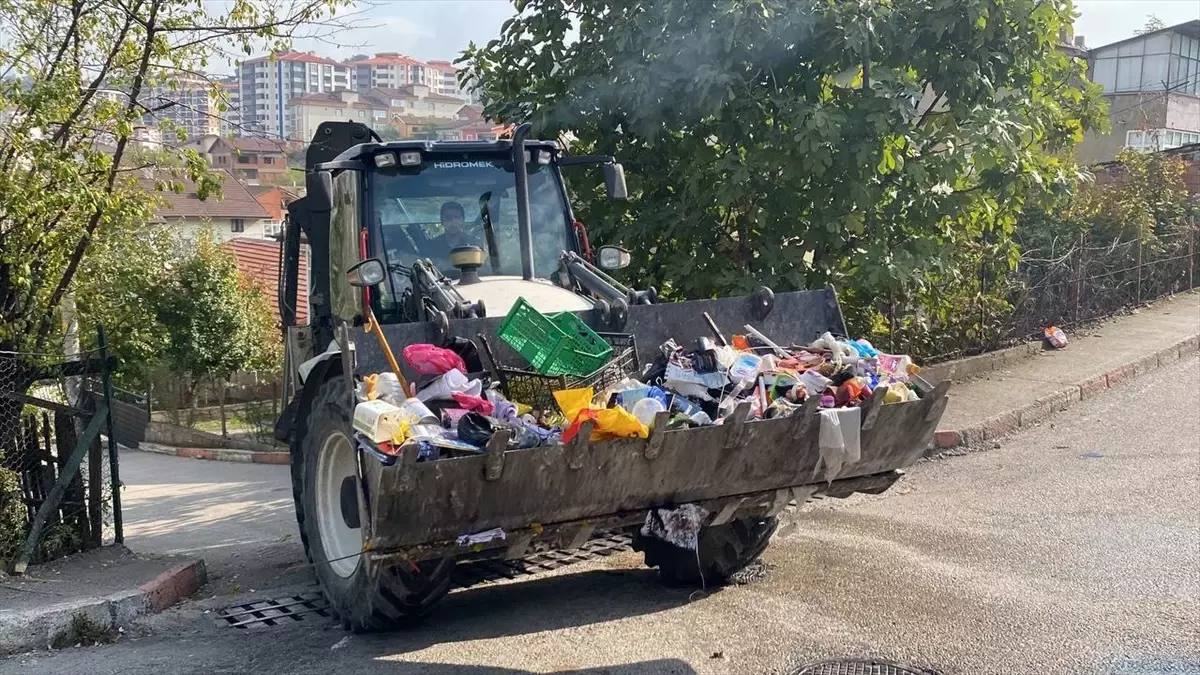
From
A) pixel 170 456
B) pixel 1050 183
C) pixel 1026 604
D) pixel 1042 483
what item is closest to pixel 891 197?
pixel 1050 183

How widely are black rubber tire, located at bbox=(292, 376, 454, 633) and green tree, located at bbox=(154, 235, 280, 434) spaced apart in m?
19.1

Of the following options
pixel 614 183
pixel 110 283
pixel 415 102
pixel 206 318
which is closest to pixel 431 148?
pixel 614 183

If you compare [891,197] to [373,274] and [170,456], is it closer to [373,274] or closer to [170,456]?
[373,274]

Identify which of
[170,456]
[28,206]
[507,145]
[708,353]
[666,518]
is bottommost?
[170,456]

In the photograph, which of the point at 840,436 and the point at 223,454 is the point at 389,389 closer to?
the point at 840,436

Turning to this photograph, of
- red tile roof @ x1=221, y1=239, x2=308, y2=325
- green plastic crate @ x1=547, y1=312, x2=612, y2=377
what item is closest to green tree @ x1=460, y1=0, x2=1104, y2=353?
green plastic crate @ x1=547, y1=312, x2=612, y2=377

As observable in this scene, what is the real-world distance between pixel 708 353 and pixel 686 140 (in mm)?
4354

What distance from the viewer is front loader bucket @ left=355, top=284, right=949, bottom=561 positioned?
436 cm

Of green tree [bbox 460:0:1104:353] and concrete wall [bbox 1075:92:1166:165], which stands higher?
concrete wall [bbox 1075:92:1166:165]

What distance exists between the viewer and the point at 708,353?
5.23 m

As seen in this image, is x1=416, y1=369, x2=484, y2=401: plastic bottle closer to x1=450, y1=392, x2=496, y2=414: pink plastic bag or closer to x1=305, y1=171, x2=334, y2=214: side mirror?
x1=450, y1=392, x2=496, y2=414: pink plastic bag

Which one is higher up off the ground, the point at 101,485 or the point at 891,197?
the point at 891,197

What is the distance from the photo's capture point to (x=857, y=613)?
5.45 metres

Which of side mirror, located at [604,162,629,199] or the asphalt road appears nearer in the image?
the asphalt road
